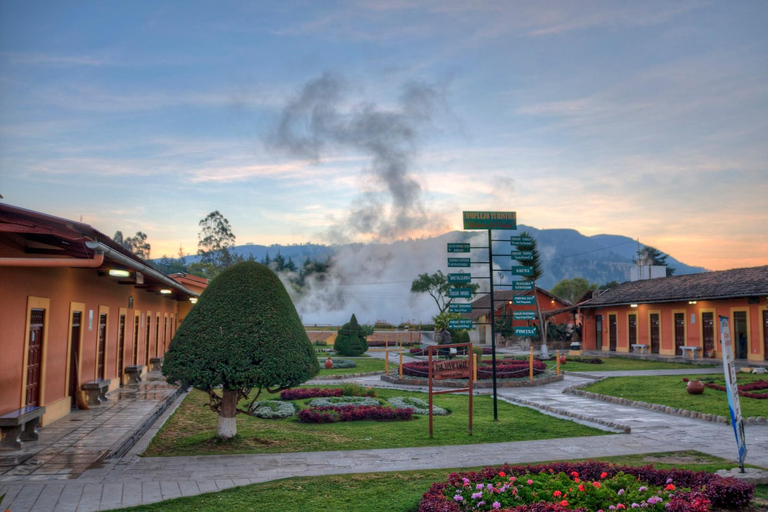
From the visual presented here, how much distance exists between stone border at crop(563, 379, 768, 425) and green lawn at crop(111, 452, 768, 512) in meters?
4.47

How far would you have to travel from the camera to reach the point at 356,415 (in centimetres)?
1329

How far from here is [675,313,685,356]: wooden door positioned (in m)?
31.5

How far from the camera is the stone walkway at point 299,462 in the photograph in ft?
22.7

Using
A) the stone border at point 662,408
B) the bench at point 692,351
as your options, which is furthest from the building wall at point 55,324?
the bench at point 692,351

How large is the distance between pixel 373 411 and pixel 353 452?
3.68 metres

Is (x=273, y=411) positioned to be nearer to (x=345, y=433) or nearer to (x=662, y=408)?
(x=345, y=433)

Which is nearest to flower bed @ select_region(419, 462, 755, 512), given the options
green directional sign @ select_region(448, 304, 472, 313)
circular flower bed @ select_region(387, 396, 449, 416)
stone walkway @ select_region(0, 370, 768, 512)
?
stone walkway @ select_region(0, 370, 768, 512)

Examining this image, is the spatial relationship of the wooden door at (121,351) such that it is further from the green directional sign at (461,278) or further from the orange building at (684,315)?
the orange building at (684,315)

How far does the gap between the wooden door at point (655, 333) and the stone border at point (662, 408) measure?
1692cm

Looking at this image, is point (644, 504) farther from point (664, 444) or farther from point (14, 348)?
point (14, 348)

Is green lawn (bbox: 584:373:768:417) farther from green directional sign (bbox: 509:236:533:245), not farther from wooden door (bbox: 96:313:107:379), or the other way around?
green directional sign (bbox: 509:236:533:245)

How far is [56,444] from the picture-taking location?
9617 mm

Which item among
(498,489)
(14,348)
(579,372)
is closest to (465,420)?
(498,489)

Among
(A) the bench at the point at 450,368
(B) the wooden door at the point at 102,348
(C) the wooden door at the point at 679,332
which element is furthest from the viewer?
(C) the wooden door at the point at 679,332
